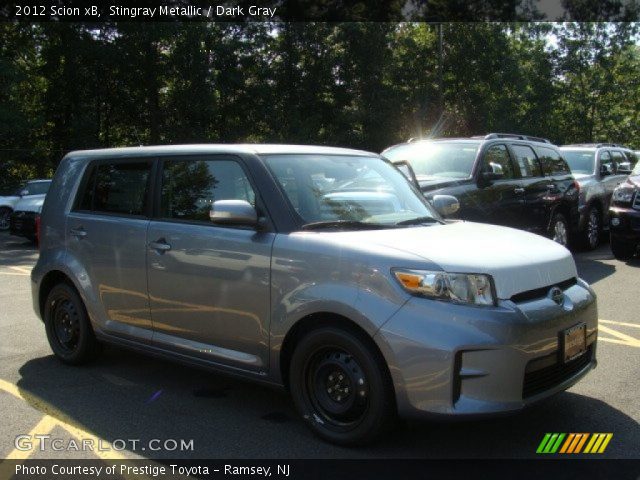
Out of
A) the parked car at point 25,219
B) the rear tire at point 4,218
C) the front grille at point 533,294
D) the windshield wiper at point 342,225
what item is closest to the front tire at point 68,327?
the windshield wiper at point 342,225

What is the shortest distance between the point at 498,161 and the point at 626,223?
8.72 ft

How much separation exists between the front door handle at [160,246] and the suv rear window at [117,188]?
0.36 metres

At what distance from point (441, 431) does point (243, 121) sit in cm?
3591

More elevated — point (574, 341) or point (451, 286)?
point (451, 286)

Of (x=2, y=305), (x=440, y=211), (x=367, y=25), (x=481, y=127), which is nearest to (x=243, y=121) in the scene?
(x=367, y=25)

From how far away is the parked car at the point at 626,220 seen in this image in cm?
1023

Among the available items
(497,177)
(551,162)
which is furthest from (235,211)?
(551,162)

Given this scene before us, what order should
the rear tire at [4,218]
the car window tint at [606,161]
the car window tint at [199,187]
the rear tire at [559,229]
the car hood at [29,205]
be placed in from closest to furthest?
the car window tint at [199,187] < the rear tire at [559,229] < the car window tint at [606,161] < the car hood at [29,205] < the rear tire at [4,218]

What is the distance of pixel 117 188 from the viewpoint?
205 inches

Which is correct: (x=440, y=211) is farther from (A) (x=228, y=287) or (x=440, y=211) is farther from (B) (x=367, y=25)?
(B) (x=367, y=25)

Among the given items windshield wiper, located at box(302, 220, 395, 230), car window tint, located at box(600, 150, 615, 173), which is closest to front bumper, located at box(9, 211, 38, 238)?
car window tint, located at box(600, 150, 615, 173)

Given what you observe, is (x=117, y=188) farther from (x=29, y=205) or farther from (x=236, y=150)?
(x=29, y=205)

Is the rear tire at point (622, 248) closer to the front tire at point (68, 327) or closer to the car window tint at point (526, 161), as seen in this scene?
the car window tint at point (526, 161)

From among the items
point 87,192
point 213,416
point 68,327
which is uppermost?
Result: point 87,192
